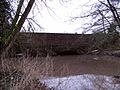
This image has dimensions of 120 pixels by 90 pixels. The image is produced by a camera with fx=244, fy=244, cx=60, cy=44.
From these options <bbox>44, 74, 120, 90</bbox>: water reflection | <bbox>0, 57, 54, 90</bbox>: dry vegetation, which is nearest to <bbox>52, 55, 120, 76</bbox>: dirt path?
<bbox>44, 74, 120, 90</bbox>: water reflection

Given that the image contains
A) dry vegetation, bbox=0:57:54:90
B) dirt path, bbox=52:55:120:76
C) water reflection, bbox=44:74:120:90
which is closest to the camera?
dry vegetation, bbox=0:57:54:90

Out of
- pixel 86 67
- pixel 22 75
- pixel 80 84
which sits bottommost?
pixel 86 67

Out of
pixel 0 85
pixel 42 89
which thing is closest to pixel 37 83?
pixel 42 89

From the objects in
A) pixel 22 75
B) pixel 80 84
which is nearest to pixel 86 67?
pixel 80 84

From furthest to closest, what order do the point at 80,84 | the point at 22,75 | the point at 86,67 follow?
the point at 86,67
the point at 80,84
the point at 22,75

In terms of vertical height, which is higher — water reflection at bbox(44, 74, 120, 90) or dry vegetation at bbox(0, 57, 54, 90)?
dry vegetation at bbox(0, 57, 54, 90)

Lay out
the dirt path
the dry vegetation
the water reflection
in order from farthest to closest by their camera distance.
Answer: the dirt path → the water reflection → the dry vegetation

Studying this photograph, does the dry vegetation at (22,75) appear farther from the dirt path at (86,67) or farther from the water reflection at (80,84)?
the dirt path at (86,67)

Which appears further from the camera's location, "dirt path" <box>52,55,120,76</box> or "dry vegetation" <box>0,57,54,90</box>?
"dirt path" <box>52,55,120,76</box>

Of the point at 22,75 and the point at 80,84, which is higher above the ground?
the point at 22,75

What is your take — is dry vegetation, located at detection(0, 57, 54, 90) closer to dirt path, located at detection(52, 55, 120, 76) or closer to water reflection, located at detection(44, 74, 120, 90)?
water reflection, located at detection(44, 74, 120, 90)

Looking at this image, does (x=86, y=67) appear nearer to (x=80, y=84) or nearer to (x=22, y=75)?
(x=80, y=84)

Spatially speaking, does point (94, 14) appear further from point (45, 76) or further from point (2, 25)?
point (45, 76)

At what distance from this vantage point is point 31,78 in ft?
19.9
